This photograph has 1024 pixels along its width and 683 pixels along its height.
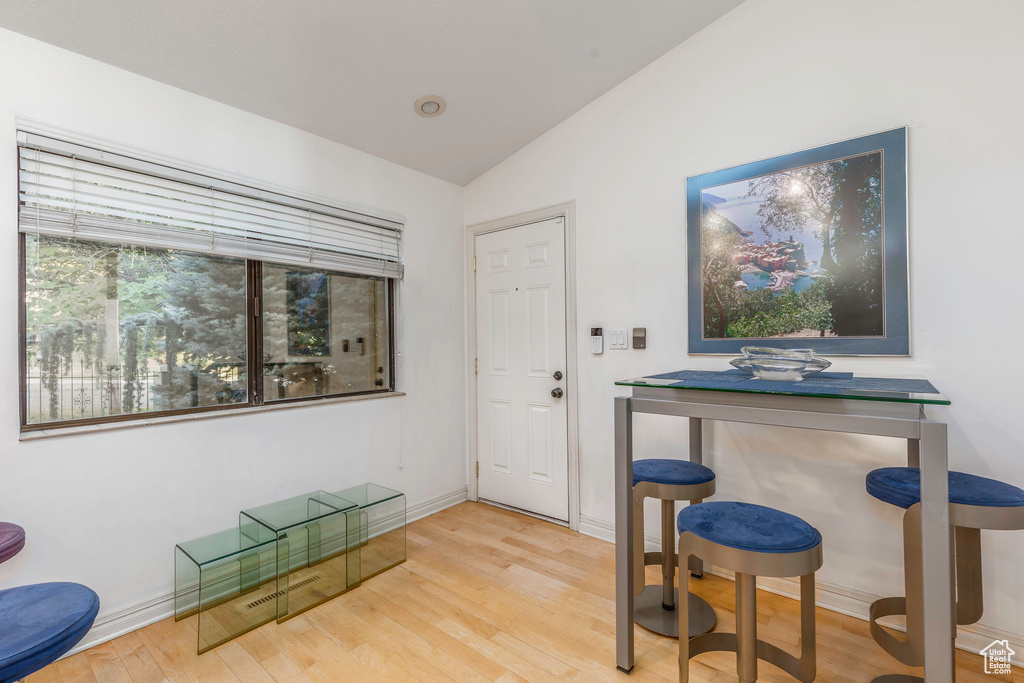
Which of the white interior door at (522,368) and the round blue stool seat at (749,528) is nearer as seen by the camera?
the round blue stool seat at (749,528)

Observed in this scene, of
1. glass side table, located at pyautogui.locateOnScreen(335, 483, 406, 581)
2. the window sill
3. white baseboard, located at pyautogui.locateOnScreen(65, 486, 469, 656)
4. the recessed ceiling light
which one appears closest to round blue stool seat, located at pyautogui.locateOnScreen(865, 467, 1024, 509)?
glass side table, located at pyautogui.locateOnScreen(335, 483, 406, 581)

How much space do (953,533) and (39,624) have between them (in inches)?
107

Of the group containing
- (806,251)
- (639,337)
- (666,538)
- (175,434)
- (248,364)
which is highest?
(806,251)

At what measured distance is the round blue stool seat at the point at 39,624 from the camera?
118 cm

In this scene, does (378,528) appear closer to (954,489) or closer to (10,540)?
(10,540)

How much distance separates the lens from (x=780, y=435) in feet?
7.45

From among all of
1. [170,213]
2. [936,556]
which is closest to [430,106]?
[170,213]

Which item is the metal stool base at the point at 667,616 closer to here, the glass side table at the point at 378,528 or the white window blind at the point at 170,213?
the glass side table at the point at 378,528

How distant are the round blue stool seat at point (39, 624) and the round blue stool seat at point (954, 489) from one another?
8.55ft

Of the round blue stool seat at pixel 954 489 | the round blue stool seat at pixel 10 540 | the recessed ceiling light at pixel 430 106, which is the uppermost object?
the recessed ceiling light at pixel 430 106

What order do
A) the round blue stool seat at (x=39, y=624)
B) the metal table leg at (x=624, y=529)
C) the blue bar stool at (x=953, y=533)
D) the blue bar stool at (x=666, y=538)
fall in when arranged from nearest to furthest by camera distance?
the round blue stool seat at (x=39, y=624) < the blue bar stool at (x=953, y=533) < the metal table leg at (x=624, y=529) < the blue bar stool at (x=666, y=538)

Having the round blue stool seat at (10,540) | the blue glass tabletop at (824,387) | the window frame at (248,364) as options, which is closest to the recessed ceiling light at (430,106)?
the window frame at (248,364)

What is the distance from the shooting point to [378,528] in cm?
262

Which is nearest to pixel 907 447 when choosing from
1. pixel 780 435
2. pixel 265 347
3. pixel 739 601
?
pixel 780 435
